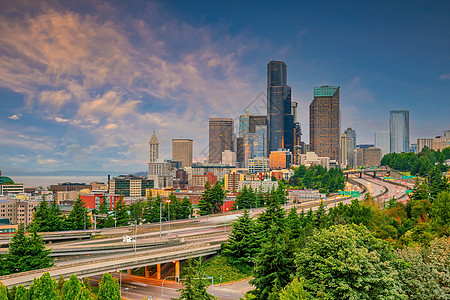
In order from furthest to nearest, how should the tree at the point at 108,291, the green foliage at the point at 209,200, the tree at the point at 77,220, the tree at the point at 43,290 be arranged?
the green foliage at the point at 209,200, the tree at the point at 77,220, the tree at the point at 108,291, the tree at the point at 43,290

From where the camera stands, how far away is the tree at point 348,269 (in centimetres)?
2322

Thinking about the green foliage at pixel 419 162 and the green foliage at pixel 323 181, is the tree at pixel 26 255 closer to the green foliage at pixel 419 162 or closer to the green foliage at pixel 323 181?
the green foliage at pixel 323 181

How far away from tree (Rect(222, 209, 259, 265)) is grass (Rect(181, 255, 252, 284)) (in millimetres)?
817

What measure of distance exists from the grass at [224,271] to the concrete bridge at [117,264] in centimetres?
144

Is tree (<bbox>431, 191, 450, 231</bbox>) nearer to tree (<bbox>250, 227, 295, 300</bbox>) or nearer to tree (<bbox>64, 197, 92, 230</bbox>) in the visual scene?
tree (<bbox>250, 227, 295, 300</bbox>)

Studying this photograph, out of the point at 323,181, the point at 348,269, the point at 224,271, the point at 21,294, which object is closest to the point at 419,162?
the point at 323,181

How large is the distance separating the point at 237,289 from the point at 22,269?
80.0 ft

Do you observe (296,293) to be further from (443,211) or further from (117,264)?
(443,211)

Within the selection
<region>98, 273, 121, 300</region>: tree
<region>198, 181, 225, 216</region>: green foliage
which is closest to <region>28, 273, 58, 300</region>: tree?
<region>98, 273, 121, 300</region>: tree

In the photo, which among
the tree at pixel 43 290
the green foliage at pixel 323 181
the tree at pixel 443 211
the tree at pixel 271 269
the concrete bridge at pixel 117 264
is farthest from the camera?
the green foliage at pixel 323 181

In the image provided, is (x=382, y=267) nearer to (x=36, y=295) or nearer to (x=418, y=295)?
(x=418, y=295)

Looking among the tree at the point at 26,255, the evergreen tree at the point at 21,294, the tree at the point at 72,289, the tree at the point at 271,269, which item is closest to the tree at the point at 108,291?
the tree at the point at 72,289

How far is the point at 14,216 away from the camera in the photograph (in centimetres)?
12400

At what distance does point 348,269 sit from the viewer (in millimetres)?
23516
